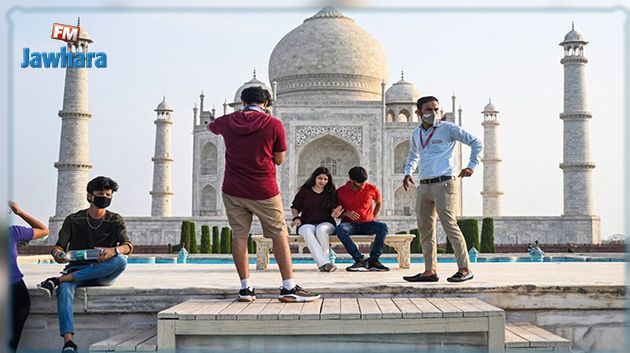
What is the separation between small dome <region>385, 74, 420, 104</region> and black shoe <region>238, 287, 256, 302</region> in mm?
23207

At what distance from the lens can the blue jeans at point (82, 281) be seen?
365cm

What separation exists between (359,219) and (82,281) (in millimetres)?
2462

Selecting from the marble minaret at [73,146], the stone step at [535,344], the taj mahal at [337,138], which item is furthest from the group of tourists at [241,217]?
the marble minaret at [73,146]

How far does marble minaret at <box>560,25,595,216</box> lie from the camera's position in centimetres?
2103

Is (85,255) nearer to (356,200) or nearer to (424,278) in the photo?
(424,278)

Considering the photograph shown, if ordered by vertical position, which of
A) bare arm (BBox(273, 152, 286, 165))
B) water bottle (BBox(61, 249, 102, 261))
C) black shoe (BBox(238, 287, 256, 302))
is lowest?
black shoe (BBox(238, 287, 256, 302))

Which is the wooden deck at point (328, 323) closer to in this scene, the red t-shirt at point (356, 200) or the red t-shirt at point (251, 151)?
the red t-shirt at point (251, 151)

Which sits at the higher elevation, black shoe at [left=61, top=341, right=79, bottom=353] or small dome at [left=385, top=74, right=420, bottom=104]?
small dome at [left=385, top=74, right=420, bottom=104]

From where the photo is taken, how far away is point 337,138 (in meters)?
23.6

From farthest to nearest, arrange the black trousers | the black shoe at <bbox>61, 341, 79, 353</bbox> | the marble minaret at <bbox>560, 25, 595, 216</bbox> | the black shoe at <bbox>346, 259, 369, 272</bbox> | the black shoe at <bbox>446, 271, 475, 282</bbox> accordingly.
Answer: the marble minaret at <bbox>560, 25, 595, 216</bbox>, the black shoe at <bbox>346, 259, 369, 272</bbox>, the black shoe at <bbox>446, 271, 475, 282</bbox>, the black trousers, the black shoe at <bbox>61, 341, 79, 353</bbox>

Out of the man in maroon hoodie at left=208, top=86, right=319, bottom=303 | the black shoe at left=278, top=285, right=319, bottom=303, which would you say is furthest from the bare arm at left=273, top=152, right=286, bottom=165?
the black shoe at left=278, top=285, right=319, bottom=303

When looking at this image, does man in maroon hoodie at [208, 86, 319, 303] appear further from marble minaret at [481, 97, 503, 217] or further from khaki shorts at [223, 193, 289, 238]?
marble minaret at [481, 97, 503, 217]

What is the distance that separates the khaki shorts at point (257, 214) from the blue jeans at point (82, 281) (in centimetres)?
61

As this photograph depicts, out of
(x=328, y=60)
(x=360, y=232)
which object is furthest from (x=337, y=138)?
(x=360, y=232)
